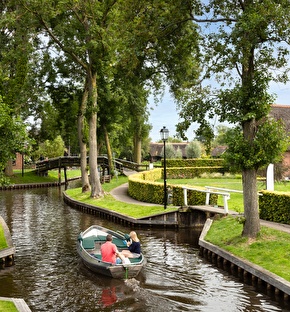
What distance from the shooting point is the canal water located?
12602 mm

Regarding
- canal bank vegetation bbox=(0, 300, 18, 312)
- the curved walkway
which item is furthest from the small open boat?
the curved walkway

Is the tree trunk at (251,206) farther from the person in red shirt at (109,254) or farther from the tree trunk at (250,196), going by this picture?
the person in red shirt at (109,254)

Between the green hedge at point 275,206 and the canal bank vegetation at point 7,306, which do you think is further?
the green hedge at point 275,206

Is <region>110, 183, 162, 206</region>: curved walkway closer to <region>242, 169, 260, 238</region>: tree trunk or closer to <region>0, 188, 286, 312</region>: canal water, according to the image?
<region>0, 188, 286, 312</region>: canal water

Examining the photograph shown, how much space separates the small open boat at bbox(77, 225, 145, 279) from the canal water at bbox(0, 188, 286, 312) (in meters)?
0.31

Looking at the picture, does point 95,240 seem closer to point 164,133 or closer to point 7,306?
point 7,306

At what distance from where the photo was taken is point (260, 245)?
634 inches

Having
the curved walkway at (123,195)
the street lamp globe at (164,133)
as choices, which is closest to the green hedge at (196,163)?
the curved walkway at (123,195)

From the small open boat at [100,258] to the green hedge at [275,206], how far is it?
7237mm

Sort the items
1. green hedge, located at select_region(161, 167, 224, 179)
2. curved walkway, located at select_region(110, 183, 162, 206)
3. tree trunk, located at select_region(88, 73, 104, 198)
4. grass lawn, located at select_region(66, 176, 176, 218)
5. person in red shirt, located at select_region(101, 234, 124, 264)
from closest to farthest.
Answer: person in red shirt, located at select_region(101, 234, 124, 264) → grass lawn, located at select_region(66, 176, 176, 218) → curved walkway, located at select_region(110, 183, 162, 206) → tree trunk, located at select_region(88, 73, 104, 198) → green hedge, located at select_region(161, 167, 224, 179)

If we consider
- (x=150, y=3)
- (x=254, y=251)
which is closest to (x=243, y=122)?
(x=254, y=251)

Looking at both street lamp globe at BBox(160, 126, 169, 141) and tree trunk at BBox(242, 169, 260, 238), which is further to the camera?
street lamp globe at BBox(160, 126, 169, 141)

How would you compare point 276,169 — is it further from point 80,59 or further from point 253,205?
point 253,205

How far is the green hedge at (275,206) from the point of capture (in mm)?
19578
